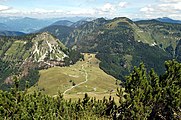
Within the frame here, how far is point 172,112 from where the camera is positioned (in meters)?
101

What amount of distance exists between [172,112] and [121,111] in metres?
17.0

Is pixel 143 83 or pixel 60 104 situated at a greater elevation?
pixel 143 83

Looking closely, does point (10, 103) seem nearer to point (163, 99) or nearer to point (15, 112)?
point (15, 112)

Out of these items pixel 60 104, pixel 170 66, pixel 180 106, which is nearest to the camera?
pixel 180 106

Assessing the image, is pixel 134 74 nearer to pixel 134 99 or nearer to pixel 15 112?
pixel 134 99

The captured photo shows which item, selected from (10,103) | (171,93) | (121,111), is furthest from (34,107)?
(171,93)

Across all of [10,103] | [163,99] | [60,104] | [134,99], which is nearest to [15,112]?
[10,103]

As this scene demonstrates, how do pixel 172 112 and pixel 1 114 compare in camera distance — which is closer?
pixel 1 114

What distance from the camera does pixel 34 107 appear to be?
10219 cm

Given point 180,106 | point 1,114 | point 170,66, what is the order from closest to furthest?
point 1,114 < point 180,106 < point 170,66

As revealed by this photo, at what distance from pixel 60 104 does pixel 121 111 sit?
4268 centimetres

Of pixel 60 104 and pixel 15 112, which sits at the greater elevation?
pixel 15 112

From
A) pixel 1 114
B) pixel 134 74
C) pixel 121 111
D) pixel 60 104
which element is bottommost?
pixel 60 104

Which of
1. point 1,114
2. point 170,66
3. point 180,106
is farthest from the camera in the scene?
point 170,66
